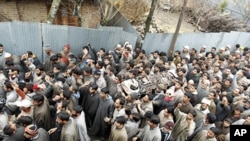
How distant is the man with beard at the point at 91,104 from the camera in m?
6.93

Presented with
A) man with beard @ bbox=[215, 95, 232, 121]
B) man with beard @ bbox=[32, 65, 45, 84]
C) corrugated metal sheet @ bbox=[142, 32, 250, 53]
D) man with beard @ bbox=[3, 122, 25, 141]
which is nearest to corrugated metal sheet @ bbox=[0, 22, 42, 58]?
man with beard @ bbox=[32, 65, 45, 84]

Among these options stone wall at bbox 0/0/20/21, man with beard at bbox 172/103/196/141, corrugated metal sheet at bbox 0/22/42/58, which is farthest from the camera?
stone wall at bbox 0/0/20/21

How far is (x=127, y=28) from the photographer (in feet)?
42.7

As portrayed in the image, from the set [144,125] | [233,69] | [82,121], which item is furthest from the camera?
[233,69]

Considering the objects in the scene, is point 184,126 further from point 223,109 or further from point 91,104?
point 91,104

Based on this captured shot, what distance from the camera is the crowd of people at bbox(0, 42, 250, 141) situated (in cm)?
583

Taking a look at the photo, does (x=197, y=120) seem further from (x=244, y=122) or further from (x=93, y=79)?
(x=93, y=79)

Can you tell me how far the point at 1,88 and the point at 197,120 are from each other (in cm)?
474

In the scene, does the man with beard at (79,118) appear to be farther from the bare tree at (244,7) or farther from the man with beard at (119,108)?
the bare tree at (244,7)

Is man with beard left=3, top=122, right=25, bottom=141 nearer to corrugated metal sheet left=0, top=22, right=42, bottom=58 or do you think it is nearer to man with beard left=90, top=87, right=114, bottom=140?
man with beard left=90, top=87, right=114, bottom=140

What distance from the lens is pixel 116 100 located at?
6.50 meters

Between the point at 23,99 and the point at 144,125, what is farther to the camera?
the point at 144,125

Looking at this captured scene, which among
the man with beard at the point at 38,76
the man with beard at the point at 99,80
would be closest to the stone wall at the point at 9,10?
the man with beard at the point at 38,76

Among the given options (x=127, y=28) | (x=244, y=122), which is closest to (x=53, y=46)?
(x=127, y=28)
